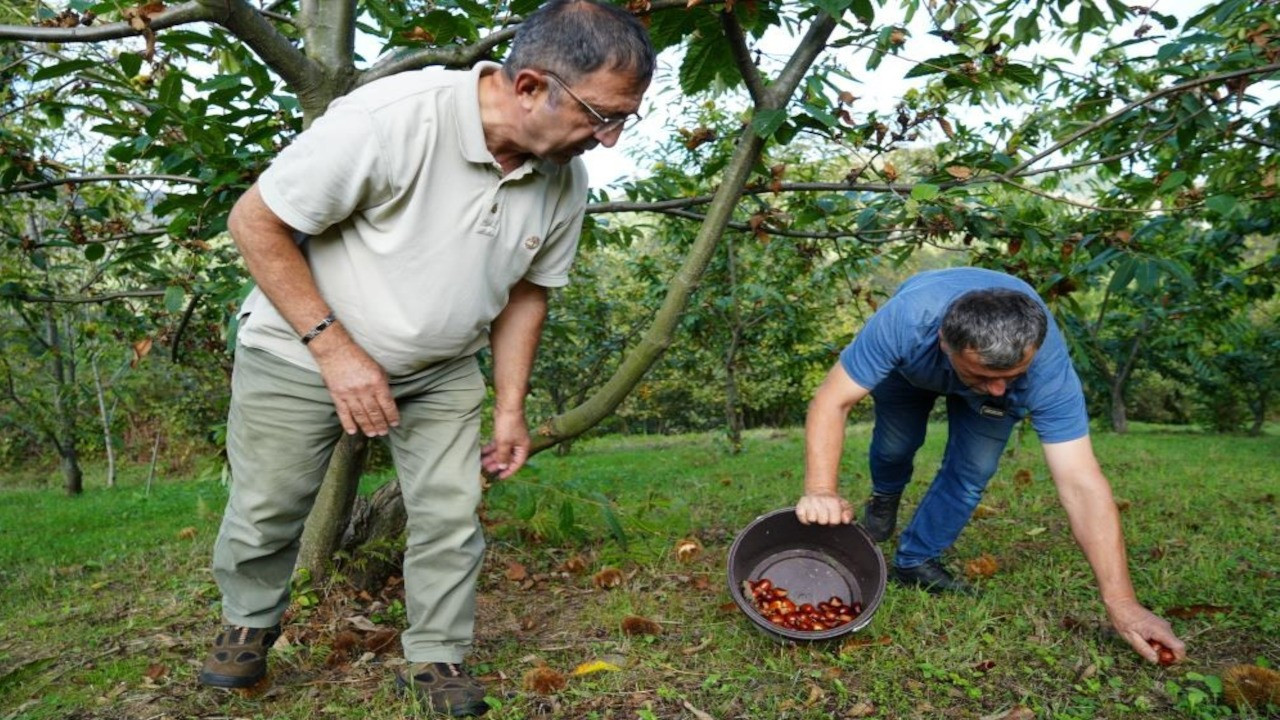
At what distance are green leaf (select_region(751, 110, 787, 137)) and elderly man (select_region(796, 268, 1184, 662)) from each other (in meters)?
0.70

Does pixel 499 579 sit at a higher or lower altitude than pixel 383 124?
lower

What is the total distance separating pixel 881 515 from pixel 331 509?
7.64 feet

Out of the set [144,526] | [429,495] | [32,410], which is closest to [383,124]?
[429,495]

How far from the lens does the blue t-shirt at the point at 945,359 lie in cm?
270

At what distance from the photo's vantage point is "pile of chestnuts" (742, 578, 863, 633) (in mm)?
2818

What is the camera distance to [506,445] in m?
2.63

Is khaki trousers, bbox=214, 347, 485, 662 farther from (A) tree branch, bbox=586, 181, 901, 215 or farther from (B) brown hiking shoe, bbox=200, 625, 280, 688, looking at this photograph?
(A) tree branch, bbox=586, 181, 901, 215

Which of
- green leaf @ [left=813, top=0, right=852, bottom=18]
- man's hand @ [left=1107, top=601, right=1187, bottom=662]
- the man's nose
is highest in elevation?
green leaf @ [left=813, top=0, right=852, bottom=18]

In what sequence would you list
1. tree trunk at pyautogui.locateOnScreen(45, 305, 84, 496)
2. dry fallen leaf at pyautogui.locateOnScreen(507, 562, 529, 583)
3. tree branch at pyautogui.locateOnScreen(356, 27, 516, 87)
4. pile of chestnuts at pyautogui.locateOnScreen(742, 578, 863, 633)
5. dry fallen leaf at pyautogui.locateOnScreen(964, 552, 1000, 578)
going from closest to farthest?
pile of chestnuts at pyautogui.locateOnScreen(742, 578, 863, 633) < tree branch at pyautogui.locateOnScreen(356, 27, 516, 87) < dry fallen leaf at pyautogui.locateOnScreen(964, 552, 1000, 578) < dry fallen leaf at pyautogui.locateOnScreen(507, 562, 529, 583) < tree trunk at pyautogui.locateOnScreen(45, 305, 84, 496)

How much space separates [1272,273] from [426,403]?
594 cm

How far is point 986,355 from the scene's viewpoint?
2.49m

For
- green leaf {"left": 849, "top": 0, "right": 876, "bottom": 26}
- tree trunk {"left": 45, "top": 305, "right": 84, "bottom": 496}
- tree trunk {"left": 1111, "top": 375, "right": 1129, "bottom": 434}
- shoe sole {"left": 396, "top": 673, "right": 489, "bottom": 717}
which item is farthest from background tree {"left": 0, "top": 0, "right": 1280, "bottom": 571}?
tree trunk {"left": 1111, "top": 375, "right": 1129, "bottom": 434}

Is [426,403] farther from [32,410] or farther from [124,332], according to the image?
[32,410]

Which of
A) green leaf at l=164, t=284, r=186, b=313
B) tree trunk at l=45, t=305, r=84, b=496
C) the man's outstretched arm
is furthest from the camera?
tree trunk at l=45, t=305, r=84, b=496
